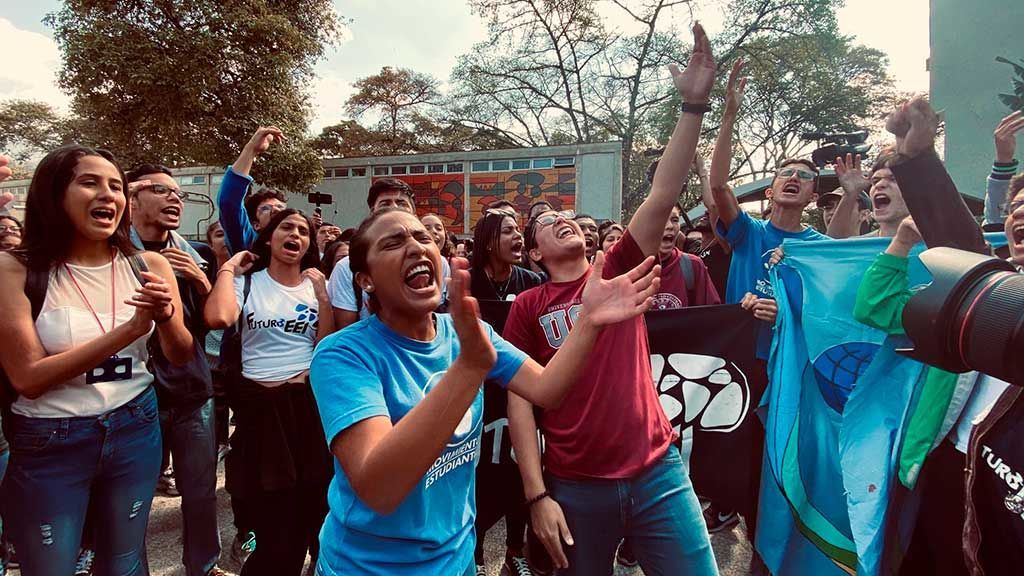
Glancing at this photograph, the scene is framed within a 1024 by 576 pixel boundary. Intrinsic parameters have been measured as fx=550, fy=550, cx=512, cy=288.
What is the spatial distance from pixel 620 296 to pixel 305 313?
1865mm

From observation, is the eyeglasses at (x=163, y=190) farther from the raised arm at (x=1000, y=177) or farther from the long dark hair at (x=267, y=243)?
the raised arm at (x=1000, y=177)

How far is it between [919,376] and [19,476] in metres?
3.24

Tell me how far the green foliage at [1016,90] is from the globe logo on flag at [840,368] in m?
10.1

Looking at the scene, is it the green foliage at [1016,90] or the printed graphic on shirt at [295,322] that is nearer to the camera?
the printed graphic on shirt at [295,322]

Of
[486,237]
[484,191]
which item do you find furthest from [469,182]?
[486,237]

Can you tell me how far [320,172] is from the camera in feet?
53.1

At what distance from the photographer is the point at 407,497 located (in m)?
1.40

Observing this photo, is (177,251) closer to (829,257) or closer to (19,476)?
(19,476)

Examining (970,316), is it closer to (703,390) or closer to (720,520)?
(703,390)

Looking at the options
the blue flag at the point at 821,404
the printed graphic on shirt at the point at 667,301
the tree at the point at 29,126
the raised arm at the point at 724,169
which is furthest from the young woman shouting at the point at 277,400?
the tree at the point at 29,126

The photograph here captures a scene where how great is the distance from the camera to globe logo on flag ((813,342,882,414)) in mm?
2490

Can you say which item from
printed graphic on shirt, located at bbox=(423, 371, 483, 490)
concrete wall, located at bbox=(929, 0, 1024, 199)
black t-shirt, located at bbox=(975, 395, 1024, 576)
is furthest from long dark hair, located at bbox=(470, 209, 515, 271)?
concrete wall, located at bbox=(929, 0, 1024, 199)

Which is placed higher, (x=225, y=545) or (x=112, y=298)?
(x=112, y=298)

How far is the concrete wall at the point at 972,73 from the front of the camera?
9422mm
